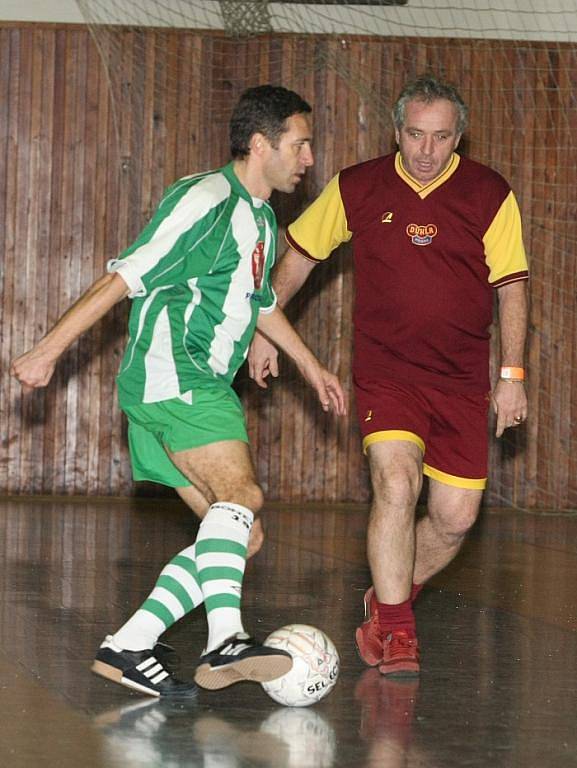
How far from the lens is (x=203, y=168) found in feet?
35.5

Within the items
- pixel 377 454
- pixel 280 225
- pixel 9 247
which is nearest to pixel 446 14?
pixel 280 225

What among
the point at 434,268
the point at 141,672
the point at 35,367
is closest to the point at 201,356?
the point at 35,367

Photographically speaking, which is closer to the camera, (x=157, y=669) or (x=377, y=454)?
(x=157, y=669)

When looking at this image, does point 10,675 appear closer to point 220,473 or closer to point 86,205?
point 220,473

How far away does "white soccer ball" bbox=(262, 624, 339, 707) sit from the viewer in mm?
3930

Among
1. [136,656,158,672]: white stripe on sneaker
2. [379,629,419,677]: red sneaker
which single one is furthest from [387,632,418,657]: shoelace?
[136,656,158,672]: white stripe on sneaker

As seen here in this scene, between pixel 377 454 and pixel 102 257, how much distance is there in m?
6.50

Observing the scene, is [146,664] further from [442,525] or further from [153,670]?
[442,525]

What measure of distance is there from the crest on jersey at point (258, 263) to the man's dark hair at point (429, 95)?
95cm

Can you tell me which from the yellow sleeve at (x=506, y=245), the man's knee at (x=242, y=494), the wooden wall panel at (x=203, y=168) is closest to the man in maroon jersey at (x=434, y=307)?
the yellow sleeve at (x=506, y=245)

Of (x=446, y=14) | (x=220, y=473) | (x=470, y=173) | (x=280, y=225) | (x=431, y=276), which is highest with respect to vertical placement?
(x=446, y=14)

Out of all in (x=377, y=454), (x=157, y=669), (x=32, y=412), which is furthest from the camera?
(x=32, y=412)

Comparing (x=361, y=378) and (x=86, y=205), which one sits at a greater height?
(x=86, y=205)

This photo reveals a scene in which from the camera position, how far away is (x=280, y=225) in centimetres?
1092
